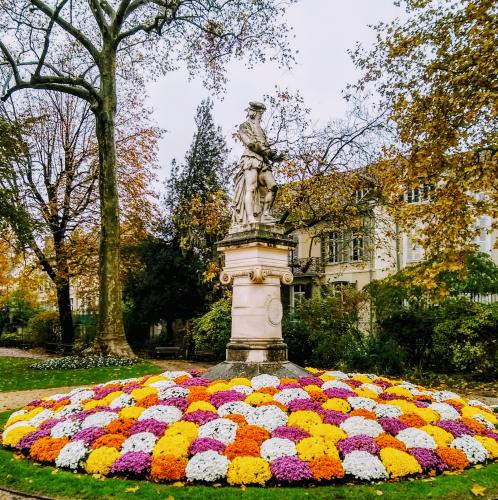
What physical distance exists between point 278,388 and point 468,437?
3138 millimetres

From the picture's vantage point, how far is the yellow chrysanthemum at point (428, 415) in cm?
855

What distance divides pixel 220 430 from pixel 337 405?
2199 mm

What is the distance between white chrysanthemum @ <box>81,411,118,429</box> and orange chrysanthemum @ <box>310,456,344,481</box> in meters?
3.20

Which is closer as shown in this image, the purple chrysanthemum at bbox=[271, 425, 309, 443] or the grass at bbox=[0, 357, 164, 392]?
the purple chrysanthemum at bbox=[271, 425, 309, 443]

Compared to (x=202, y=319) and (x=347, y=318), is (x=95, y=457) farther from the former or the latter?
(x=202, y=319)

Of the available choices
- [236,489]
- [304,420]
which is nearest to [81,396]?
[304,420]

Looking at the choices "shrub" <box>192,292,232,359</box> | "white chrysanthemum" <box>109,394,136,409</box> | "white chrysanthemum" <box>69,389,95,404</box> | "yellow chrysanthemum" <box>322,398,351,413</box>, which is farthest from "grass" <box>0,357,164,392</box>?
"yellow chrysanthemum" <box>322,398,351,413</box>

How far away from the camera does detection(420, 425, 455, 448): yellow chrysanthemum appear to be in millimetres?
7562

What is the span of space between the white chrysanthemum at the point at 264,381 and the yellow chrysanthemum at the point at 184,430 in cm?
219

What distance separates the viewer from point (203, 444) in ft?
22.9

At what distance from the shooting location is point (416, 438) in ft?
24.4

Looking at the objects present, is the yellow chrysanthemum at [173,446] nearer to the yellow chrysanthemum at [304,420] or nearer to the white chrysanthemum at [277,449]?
the white chrysanthemum at [277,449]

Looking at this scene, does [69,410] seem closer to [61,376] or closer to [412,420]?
[412,420]

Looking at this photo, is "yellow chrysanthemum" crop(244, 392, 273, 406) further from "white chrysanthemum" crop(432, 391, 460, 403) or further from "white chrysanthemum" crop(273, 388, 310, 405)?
"white chrysanthemum" crop(432, 391, 460, 403)
